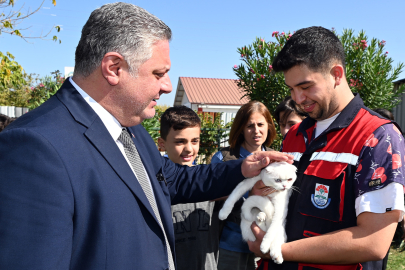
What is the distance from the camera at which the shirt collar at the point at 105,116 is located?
1.62 meters

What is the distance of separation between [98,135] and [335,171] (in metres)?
1.43

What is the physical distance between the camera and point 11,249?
107 cm

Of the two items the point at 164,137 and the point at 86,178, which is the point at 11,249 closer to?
the point at 86,178

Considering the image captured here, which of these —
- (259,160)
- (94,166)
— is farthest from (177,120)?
(94,166)

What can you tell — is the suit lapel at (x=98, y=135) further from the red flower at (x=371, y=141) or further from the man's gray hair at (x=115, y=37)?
the red flower at (x=371, y=141)

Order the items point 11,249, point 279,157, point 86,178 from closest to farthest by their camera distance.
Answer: point 11,249 < point 86,178 < point 279,157

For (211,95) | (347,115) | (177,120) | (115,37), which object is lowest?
(347,115)

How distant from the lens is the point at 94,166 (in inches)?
55.1

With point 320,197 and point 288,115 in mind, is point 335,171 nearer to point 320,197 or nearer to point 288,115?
point 320,197

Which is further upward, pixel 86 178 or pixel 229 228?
pixel 86 178

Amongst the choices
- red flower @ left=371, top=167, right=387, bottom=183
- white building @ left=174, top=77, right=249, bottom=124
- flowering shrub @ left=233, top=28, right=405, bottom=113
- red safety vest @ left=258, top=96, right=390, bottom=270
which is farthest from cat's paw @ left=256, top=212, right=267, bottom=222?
white building @ left=174, top=77, right=249, bottom=124

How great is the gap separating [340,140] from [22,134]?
1.80 m

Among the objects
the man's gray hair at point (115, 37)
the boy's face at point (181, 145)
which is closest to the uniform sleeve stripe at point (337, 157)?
the man's gray hair at point (115, 37)

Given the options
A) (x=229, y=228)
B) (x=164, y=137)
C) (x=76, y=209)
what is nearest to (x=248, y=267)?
(x=229, y=228)
